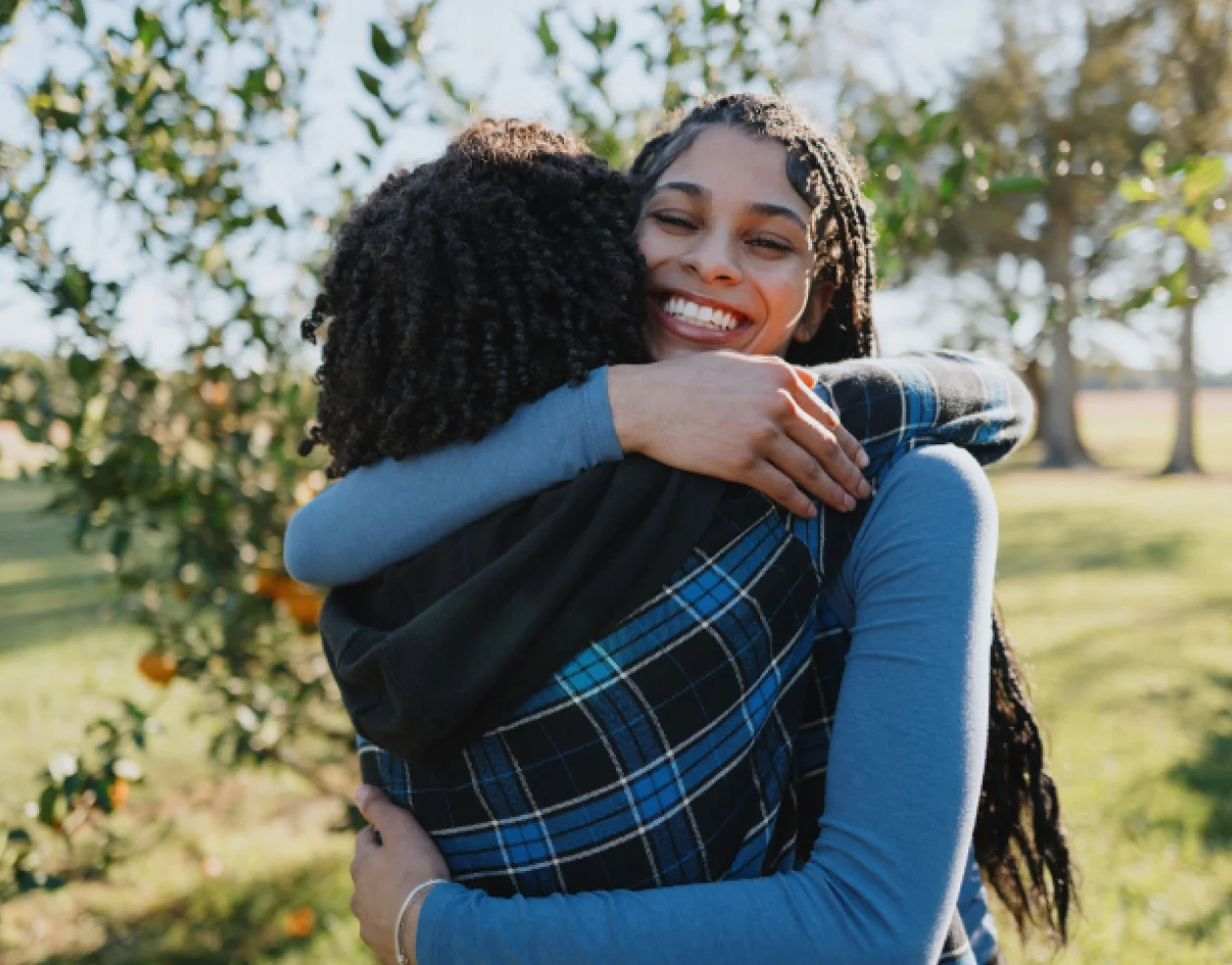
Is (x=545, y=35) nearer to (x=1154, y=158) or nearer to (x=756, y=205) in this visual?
(x=756, y=205)

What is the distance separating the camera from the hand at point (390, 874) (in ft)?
4.17

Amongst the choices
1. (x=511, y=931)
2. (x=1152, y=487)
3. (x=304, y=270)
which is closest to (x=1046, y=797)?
(x=511, y=931)

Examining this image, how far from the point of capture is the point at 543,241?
1.46 meters

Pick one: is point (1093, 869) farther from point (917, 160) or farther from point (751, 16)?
point (751, 16)

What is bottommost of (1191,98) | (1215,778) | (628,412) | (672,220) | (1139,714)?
(1139,714)

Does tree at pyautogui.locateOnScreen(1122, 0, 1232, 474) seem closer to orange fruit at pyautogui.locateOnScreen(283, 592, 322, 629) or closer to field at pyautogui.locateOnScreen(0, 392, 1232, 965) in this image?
field at pyautogui.locateOnScreen(0, 392, 1232, 965)

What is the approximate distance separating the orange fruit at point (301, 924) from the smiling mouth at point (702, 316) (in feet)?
9.80

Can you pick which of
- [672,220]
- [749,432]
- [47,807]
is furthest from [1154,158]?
[47,807]

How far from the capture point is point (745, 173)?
160cm

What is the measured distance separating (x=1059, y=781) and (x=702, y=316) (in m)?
4.01

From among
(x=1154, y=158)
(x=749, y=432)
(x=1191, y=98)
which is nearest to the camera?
(x=749, y=432)

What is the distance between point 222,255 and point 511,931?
7.46ft

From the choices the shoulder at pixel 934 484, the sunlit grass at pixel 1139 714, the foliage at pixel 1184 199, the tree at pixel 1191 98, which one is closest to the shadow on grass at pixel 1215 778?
the sunlit grass at pixel 1139 714

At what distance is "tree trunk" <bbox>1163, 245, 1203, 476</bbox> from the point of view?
58.7 ft
